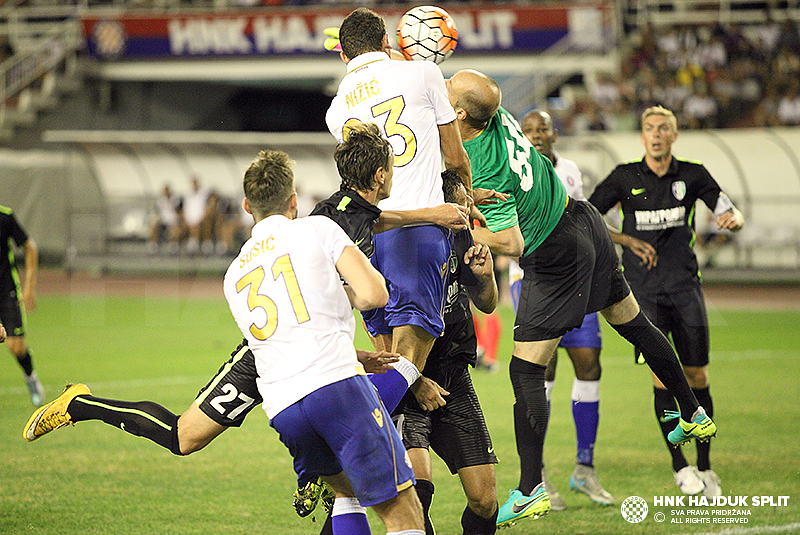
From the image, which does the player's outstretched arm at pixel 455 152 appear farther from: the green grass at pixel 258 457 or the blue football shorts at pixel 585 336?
the green grass at pixel 258 457

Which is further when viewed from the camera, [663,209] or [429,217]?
[663,209]

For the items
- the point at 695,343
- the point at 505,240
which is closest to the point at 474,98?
the point at 505,240

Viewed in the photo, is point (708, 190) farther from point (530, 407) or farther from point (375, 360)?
point (375, 360)

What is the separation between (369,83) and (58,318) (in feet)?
48.0

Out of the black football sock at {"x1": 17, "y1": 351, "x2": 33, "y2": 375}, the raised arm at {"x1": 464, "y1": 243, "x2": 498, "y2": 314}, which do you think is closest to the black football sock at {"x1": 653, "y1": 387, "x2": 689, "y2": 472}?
the raised arm at {"x1": 464, "y1": 243, "x2": 498, "y2": 314}

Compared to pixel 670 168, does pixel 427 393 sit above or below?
below

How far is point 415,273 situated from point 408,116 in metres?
0.88

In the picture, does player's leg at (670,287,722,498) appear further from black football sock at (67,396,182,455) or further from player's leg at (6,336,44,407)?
player's leg at (6,336,44,407)

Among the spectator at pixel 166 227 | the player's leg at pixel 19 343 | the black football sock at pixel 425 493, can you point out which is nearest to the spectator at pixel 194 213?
the spectator at pixel 166 227

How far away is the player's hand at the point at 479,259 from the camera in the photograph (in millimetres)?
5078

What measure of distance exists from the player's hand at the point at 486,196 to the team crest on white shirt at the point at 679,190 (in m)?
2.42

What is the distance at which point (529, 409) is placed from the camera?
5570 mm

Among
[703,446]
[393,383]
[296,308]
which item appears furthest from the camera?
[703,446]

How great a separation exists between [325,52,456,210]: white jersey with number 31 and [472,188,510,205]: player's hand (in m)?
0.19
